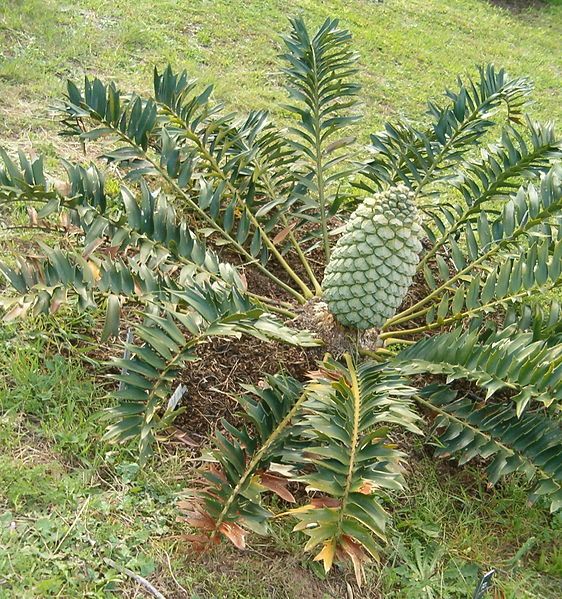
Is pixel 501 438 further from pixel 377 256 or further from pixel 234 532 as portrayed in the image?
pixel 234 532

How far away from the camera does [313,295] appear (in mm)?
2820

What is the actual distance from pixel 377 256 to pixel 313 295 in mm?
582

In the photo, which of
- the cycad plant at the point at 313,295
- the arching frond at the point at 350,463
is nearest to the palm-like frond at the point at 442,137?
the cycad plant at the point at 313,295

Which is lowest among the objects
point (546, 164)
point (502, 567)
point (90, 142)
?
point (502, 567)

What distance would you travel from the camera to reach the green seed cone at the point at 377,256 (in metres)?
2.28

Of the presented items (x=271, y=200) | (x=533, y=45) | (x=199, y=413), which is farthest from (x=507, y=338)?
(x=533, y=45)

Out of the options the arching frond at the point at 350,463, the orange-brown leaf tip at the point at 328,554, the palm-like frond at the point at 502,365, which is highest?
the palm-like frond at the point at 502,365

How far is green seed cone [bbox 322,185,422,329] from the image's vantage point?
2277mm

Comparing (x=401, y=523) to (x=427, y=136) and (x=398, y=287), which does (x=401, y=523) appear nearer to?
(x=398, y=287)

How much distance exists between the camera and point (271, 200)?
3.01 meters

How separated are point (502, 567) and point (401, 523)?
329 mm

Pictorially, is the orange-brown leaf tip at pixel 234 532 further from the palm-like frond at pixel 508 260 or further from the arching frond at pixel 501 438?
the palm-like frond at pixel 508 260

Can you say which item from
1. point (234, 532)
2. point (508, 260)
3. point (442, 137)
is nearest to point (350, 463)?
point (234, 532)

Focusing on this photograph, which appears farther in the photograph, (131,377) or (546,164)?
(546,164)
